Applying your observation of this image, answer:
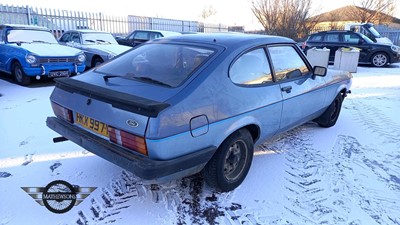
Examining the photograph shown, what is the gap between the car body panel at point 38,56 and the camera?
7199 mm

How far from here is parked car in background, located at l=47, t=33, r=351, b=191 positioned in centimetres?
233

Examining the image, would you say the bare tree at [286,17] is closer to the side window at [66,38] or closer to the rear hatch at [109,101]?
the side window at [66,38]

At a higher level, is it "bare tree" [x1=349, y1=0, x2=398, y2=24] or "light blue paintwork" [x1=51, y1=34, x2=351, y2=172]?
"bare tree" [x1=349, y1=0, x2=398, y2=24]

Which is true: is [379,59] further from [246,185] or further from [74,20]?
[74,20]

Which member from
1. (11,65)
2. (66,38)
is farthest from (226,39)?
(66,38)

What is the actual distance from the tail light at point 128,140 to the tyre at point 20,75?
6.10 metres

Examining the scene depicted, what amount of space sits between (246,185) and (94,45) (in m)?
8.42

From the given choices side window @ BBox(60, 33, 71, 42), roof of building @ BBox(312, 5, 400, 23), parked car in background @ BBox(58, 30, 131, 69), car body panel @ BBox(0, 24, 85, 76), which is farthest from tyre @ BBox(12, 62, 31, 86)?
roof of building @ BBox(312, 5, 400, 23)

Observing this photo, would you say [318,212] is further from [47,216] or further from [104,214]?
[47,216]

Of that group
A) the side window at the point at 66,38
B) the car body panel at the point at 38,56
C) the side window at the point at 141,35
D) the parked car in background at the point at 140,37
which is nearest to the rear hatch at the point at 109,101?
the car body panel at the point at 38,56

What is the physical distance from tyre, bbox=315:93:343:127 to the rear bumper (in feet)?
9.69

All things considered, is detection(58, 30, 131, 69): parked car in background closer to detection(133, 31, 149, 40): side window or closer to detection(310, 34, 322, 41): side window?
detection(133, 31, 149, 40): side window

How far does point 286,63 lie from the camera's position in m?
3.74

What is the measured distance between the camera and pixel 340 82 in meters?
4.86
